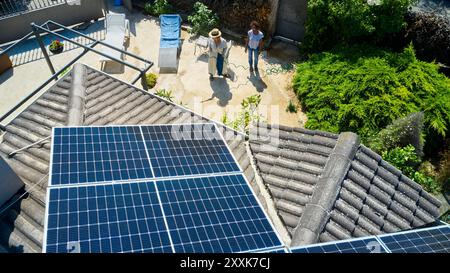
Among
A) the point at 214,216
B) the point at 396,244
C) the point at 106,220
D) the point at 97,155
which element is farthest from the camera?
the point at 97,155

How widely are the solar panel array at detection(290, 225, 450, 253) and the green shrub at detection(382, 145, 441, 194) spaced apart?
4799mm

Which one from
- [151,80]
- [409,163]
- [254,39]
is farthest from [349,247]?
[151,80]

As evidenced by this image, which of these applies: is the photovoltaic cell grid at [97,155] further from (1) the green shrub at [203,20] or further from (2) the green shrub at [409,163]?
(1) the green shrub at [203,20]

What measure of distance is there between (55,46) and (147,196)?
15.5m

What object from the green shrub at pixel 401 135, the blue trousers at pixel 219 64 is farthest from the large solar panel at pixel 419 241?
the blue trousers at pixel 219 64

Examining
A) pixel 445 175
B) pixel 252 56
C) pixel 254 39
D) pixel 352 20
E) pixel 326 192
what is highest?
pixel 352 20

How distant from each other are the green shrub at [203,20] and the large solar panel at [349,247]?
1525 centimetres

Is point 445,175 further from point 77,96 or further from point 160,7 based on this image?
point 160,7

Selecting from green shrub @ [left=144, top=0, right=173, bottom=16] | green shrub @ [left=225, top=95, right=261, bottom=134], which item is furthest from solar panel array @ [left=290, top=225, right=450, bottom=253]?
A: green shrub @ [left=144, top=0, right=173, bottom=16]

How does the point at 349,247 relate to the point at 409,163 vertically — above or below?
above

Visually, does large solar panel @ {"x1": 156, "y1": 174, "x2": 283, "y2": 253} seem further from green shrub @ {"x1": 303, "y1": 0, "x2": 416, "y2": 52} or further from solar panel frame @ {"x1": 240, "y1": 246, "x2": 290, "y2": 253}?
green shrub @ {"x1": 303, "y1": 0, "x2": 416, "y2": 52}

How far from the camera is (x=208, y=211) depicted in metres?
6.91

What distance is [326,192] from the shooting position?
8.41 metres

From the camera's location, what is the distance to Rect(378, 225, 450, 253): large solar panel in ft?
23.7
